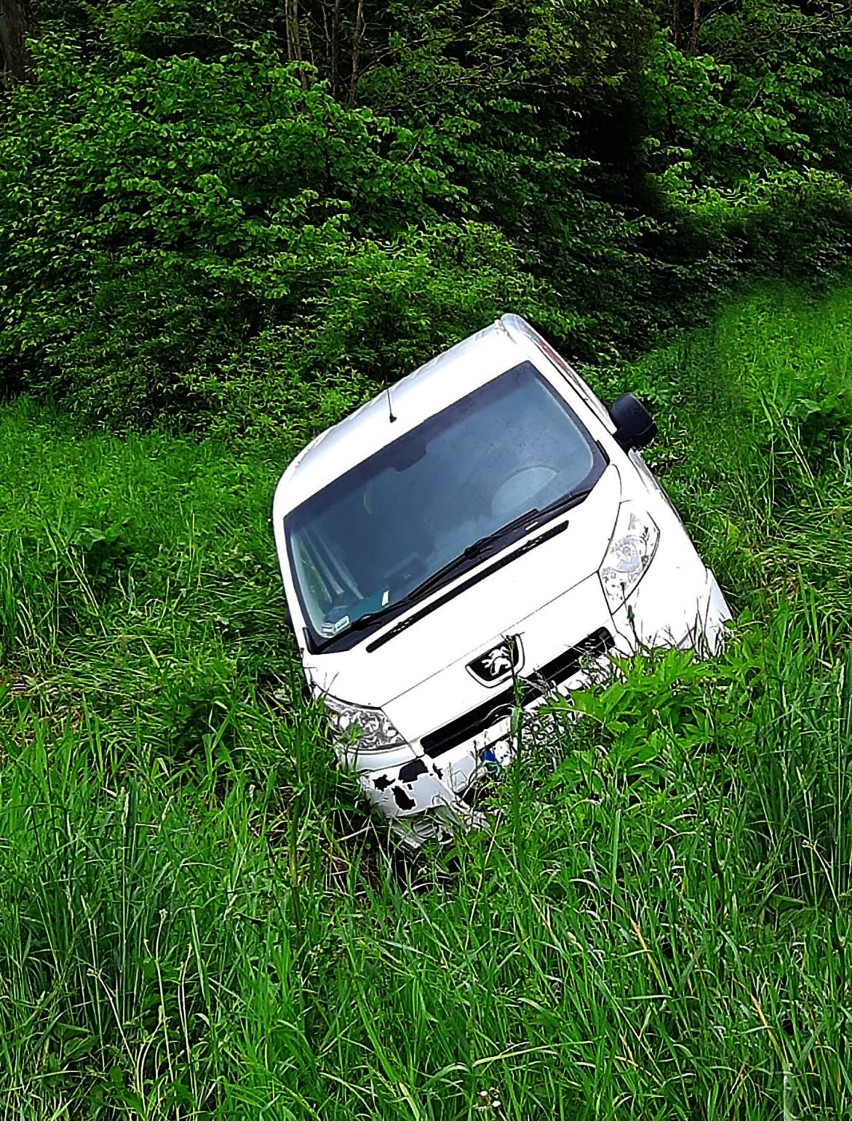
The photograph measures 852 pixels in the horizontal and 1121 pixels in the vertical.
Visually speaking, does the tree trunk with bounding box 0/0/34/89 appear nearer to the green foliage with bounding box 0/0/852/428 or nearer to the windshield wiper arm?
the green foliage with bounding box 0/0/852/428

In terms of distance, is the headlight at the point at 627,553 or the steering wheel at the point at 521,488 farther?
the steering wheel at the point at 521,488

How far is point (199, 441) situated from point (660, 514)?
24.0 feet

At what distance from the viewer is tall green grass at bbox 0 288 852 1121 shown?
90.9 inches

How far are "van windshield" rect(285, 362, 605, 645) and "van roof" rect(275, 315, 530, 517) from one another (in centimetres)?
6

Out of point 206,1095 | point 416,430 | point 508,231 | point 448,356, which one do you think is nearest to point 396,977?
point 206,1095

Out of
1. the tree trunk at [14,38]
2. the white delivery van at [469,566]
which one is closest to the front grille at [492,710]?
the white delivery van at [469,566]

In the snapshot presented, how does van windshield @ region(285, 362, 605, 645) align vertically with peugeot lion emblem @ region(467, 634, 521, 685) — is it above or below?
above

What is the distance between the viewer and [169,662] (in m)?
5.60

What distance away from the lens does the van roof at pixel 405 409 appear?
5.44m

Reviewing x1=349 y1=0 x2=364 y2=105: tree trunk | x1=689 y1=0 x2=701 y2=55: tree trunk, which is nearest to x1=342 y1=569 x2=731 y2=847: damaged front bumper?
x1=349 y1=0 x2=364 y2=105: tree trunk

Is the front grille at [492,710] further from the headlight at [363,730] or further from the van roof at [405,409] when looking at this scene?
the van roof at [405,409]

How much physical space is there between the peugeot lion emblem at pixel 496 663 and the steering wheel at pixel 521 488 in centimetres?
76

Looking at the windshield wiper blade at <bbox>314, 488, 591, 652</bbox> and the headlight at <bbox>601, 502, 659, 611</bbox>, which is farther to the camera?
the windshield wiper blade at <bbox>314, 488, 591, 652</bbox>

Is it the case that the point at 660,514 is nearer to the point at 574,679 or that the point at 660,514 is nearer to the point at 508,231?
the point at 574,679
